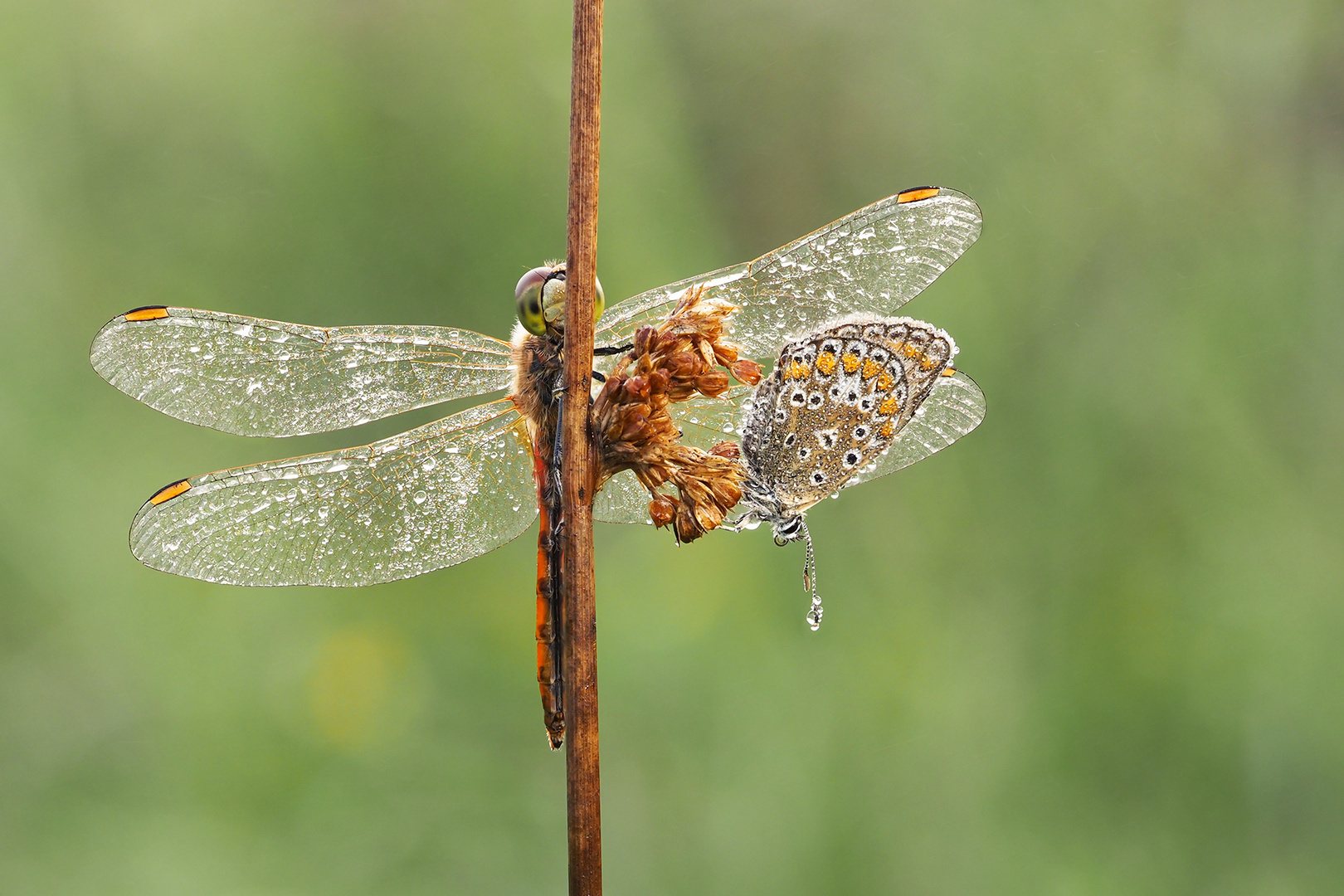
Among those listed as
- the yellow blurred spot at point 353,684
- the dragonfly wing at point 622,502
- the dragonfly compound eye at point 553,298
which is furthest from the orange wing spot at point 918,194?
the yellow blurred spot at point 353,684

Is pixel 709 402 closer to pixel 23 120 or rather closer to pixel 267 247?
pixel 267 247

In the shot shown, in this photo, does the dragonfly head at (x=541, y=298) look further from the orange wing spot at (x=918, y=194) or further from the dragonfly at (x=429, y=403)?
the orange wing spot at (x=918, y=194)

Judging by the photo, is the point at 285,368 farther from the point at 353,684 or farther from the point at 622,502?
the point at 353,684

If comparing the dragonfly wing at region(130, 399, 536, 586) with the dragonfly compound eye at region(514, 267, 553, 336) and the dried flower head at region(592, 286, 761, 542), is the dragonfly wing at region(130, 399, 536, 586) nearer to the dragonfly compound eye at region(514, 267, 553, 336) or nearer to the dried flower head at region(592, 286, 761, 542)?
the dragonfly compound eye at region(514, 267, 553, 336)

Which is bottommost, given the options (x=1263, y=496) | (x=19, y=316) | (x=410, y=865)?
(x=410, y=865)

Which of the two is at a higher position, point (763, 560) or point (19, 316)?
point (19, 316)

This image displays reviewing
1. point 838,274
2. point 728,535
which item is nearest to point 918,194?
point 838,274

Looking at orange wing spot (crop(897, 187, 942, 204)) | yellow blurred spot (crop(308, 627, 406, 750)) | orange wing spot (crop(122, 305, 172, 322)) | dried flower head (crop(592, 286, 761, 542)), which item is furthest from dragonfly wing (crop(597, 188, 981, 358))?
yellow blurred spot (crop(308, 627, 406, 750))

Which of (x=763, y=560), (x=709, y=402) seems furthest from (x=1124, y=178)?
(x=709, y=402)
